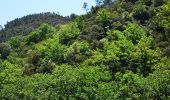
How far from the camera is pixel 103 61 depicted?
104m

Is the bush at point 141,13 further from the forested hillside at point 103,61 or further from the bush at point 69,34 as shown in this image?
the bush at point 69,34

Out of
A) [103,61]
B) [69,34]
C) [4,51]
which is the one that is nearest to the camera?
[103,61]

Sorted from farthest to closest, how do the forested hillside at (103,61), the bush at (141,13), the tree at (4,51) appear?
1. the tree at (4,51)
2. the bush at (141,13)
3. the forested hillside at (103,61)

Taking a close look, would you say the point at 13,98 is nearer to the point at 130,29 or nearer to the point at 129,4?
the point at 130,29

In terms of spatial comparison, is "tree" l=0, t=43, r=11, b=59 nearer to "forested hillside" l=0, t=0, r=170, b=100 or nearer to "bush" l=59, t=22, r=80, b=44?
"forested hillside" l=0, t=0, r=170, b=100

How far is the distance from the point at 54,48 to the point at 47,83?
1503 inches

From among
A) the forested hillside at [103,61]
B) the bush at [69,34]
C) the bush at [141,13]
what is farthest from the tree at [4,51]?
the bush at [141,13]

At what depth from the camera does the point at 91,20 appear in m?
152

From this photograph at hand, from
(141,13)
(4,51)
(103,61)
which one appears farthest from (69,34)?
(103,61)

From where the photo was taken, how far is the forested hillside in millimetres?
80719

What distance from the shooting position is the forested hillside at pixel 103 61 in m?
80.7

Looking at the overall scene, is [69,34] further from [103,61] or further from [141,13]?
[103,61]

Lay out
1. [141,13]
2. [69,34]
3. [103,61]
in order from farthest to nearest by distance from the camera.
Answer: [69,34] → [141,13] → [103,61]

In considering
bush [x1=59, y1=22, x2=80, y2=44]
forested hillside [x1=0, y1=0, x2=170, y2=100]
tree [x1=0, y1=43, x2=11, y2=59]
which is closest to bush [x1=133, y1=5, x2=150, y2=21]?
forested hillside [x1=0, y1=0, x2=170, y2=100]
